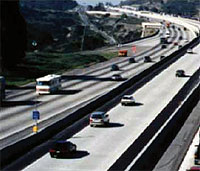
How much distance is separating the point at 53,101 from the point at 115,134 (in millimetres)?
16217

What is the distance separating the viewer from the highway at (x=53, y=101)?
42.2 m

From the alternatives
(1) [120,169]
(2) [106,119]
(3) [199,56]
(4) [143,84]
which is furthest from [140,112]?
(3) [199,56]

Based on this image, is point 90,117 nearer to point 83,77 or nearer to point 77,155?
point 77,155

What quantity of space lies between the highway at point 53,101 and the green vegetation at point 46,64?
4036mm

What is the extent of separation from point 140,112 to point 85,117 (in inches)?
260

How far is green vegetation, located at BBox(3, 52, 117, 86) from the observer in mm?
72750

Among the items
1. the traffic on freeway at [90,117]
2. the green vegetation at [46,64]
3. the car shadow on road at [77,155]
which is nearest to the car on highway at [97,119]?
the traffic on freeway at [90,117]

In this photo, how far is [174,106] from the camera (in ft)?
155

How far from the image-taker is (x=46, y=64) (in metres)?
87.9

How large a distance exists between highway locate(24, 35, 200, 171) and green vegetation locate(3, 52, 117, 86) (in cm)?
1418

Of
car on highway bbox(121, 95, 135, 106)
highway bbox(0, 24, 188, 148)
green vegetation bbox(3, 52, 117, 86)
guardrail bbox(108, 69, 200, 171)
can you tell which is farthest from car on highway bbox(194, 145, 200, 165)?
green vegetation bbox(3, 52, 117, 86)

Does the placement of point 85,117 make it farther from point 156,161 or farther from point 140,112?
point 156,161

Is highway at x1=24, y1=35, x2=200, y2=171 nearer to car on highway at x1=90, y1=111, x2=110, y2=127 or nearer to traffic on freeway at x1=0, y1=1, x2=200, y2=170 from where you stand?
traffic on freeway at x1=0, y1=1, x2=200, y2=170

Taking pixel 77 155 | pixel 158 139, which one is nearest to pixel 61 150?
pixel 77 155
